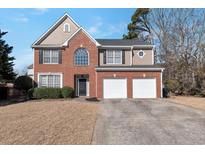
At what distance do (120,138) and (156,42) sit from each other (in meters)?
37.4

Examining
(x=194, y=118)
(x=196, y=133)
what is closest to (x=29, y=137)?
(x=196, y=133)

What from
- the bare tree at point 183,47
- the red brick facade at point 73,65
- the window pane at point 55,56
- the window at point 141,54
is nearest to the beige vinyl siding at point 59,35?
the window pane at point 55,56

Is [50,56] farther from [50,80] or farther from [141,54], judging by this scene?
[141,54]

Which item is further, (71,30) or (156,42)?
(156,42)

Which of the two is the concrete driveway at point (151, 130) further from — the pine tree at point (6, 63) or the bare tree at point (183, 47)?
the bare tree at point (183, 47)

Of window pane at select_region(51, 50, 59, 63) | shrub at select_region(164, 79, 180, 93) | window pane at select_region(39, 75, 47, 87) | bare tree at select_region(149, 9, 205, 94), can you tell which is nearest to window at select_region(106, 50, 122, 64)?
window pane at select_region(51, 50, 59, 63)

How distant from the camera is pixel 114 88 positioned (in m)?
26.2

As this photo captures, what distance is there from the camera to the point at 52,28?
28.5 m

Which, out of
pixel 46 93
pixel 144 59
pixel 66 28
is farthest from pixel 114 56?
pixel 46 93

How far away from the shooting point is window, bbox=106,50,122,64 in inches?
1106

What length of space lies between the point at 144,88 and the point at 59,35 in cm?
1055

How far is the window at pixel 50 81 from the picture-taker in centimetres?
2730

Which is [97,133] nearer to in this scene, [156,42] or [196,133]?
[196,133]
